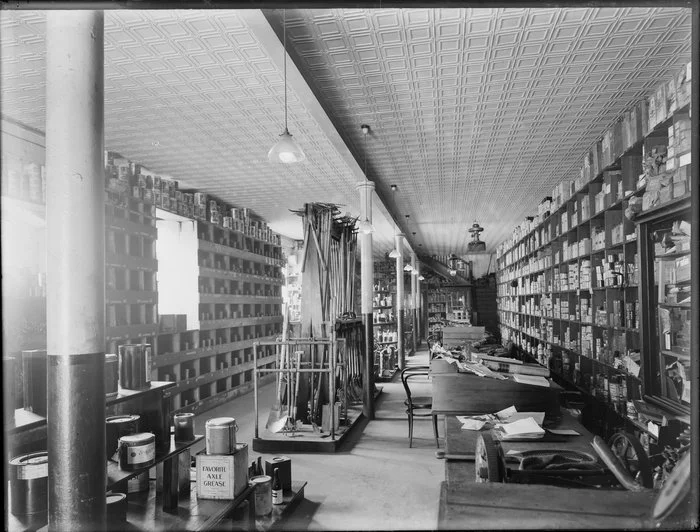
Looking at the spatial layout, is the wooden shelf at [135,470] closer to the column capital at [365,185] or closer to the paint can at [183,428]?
the paint can at [183,428]

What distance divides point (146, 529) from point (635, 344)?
458 cm

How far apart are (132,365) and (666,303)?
3.78m

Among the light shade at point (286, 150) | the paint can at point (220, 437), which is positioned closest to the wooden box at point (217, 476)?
the paint can at point (220, 437)

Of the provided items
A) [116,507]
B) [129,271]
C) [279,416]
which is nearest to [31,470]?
[116,507]

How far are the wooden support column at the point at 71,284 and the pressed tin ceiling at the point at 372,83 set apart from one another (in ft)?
4.62

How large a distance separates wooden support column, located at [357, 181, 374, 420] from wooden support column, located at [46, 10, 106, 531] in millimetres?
5516

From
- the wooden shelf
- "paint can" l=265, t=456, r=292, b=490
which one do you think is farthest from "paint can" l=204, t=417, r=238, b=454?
"paint can" l=265, t=456, r=292, b=490

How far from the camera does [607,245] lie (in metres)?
5.86

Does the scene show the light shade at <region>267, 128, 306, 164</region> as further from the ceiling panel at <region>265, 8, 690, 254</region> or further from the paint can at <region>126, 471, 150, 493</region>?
the paint can at <region>126, 471, 150, 493</region>

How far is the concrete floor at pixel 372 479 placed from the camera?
4016 mm

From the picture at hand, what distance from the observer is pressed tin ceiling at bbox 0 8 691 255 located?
12.2 ft

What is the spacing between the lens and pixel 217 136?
6.27 meters

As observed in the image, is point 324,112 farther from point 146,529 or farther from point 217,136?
point 146,529

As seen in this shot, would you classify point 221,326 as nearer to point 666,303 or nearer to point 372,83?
point 372,83
